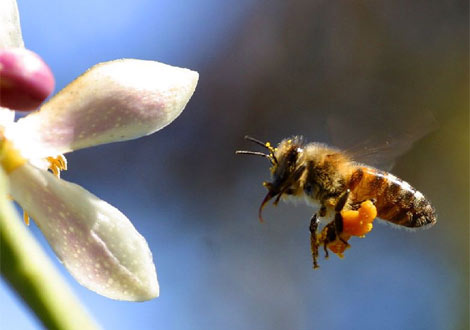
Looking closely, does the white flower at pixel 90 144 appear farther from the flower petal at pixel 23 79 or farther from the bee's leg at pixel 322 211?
the bee's leg at pixel 322 211

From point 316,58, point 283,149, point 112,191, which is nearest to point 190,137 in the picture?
point 112,191

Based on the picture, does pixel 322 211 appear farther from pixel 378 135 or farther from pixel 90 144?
pixel 90 144

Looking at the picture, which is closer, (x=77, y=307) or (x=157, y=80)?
(x=77, y=307)

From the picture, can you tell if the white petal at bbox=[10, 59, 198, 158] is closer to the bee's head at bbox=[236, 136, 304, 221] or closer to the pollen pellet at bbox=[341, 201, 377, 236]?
the pollen pellet at bbox=[341, 201, 377, 236]

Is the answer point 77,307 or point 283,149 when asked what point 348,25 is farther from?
point 77,307

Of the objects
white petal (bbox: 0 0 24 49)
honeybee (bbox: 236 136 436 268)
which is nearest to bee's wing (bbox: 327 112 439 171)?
honeybee (bbox: 236 136 436 268)

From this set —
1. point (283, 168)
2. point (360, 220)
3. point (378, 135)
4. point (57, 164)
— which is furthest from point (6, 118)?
point (378, 135)

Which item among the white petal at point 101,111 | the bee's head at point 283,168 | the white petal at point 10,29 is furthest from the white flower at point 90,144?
the bee's head at point 283,168
